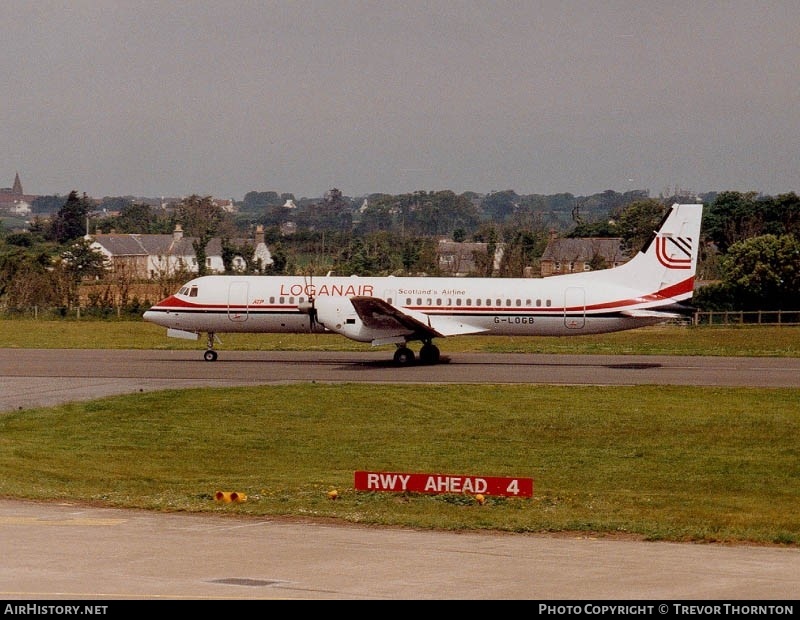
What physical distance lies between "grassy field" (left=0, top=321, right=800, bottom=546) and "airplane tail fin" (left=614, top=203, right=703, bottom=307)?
9.86 m

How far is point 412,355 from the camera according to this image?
168 ft

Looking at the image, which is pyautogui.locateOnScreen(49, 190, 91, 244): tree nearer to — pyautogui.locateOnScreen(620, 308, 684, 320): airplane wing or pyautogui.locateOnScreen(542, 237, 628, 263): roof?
pyautogui.locateOnScreen(542, 237, 628, 263): roof

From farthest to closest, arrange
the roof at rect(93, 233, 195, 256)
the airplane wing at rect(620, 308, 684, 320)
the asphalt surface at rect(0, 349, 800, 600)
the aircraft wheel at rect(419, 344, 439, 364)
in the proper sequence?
1. the roof at rect(93, 233, 195, 256)
2. the aircraft wheel at rect(419, 344, 439, 364)
3. the airplane wing at rect(620, 308, 684, 320)
4. the asphalt surface at rect(0, 349, 800, 600)

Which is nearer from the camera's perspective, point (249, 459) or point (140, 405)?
point (249, 459)

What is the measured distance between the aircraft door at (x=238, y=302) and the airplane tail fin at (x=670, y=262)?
52.7ft

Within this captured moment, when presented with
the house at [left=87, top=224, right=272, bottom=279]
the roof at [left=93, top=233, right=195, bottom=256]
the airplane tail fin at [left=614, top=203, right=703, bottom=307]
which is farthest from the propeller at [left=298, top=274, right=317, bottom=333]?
the roof at [left=93, top=233, right=195, bottom=256]

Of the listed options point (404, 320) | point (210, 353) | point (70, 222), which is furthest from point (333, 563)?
point (70, 222)

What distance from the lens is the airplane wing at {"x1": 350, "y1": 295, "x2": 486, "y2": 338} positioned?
48.2m

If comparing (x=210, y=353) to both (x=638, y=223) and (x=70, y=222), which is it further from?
(x=70, y=222)

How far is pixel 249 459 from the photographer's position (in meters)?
30.2

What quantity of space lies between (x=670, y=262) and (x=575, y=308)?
4.57 m

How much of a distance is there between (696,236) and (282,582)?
39.7m

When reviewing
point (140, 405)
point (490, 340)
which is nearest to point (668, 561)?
point (140, 405)
